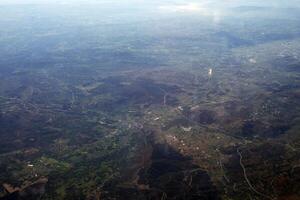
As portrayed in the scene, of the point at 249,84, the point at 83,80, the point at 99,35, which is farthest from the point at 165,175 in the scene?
the point at 99,35

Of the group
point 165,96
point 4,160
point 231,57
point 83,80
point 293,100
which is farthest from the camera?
point 231,57

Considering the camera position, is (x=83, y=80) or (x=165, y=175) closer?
(x=165, y=175)

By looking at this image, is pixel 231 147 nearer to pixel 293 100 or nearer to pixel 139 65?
pixel 293 100

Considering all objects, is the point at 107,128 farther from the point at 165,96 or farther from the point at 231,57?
the point at 231,57

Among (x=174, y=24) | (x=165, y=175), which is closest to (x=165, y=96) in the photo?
(x=165, y=175)

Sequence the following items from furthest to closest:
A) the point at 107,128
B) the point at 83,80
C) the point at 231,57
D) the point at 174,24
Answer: the point at 174,24 → the point at 231,57 → the point at 83,80 → the point at 107,128

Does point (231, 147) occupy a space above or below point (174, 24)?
above
